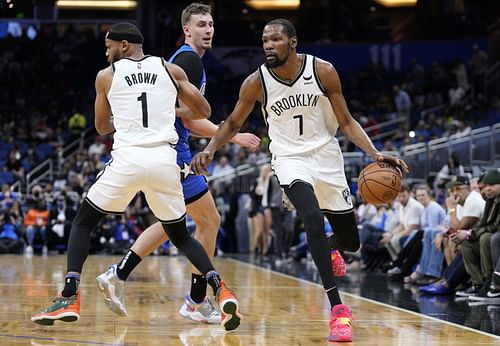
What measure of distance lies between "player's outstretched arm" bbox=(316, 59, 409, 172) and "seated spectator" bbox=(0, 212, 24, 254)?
11.2 meters

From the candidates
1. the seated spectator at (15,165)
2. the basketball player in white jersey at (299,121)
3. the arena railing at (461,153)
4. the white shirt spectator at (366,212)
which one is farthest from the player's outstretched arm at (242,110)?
the seated spectator at (15,165)

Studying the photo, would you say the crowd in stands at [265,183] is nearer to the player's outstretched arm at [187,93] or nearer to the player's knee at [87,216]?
the player's outstretched arm at [187,93]

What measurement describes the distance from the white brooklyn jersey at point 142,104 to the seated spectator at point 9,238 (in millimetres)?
11052

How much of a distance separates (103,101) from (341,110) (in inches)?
57.5

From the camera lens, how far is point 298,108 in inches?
227

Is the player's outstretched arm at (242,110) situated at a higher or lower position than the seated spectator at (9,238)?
higher

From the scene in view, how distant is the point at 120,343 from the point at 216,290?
0.68m

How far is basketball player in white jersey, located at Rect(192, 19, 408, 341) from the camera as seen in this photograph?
573 centimetres

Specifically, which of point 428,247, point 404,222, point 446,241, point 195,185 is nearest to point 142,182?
point 195,185

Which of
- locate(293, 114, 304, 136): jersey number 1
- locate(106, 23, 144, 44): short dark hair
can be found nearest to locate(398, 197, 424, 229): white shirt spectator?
Result: locate(293, 114, 304, 136): jersey number 1

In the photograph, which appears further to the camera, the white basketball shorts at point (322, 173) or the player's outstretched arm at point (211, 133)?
the player's outstretched arm at point (211, 133)

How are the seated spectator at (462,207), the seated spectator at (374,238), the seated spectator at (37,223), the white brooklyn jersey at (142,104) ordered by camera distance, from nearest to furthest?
the white brooklyn jersey at (142,104), the seated spectator at (462,207), the seated spectator at (374,238), the seated spectator at (37,223)

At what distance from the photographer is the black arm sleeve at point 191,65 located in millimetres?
6082

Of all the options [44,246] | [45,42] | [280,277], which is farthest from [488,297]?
[45,42]
